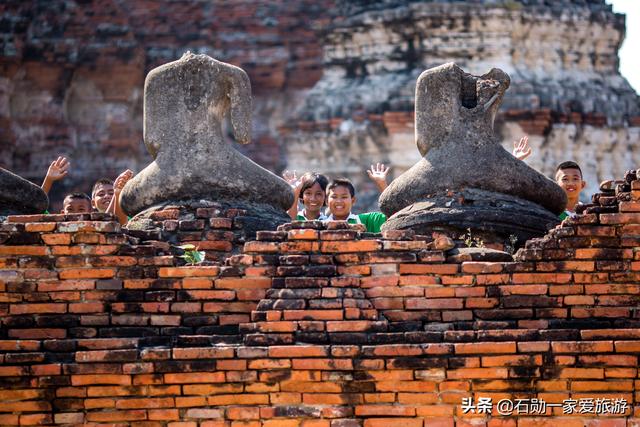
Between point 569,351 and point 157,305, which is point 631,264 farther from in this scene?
point 157,305

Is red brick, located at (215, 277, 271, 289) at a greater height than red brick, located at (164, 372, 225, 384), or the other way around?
red brick, located at (215, 277, 271, 289)

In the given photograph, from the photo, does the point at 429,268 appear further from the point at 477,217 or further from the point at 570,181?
the point at 570,181

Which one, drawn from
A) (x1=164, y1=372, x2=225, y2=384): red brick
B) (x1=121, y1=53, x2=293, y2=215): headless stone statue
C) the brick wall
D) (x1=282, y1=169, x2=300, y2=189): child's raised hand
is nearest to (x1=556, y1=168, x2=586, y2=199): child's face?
(x1=282, y1=169, x2=300, y2=189): child's raised hand

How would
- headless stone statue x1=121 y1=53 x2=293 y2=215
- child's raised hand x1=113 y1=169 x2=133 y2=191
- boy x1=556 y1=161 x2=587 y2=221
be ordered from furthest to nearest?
child's raised hand x1=113 y1=169 x2=133 y2=191 → boy x1=556 y1=161 x2=587 y2=221 → headless stone statue x1=121 y1=53 x2=293 y2=215

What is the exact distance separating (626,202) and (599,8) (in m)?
11.4

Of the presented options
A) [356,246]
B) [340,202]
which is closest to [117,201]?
[340,202]

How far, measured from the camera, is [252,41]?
868 inches

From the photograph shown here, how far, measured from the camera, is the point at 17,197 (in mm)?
11242

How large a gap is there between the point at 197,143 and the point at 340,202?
1.31 metres

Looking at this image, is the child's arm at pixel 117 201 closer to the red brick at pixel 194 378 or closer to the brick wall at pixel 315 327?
the brick wall at pixel 315 327

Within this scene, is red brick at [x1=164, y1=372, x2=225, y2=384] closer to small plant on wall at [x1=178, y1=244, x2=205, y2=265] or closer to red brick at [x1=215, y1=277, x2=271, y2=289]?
red brick at [x1=215, y1=277, x2=271, y2=289]

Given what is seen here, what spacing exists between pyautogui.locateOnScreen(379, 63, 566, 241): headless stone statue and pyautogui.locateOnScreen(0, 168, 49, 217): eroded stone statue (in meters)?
2.58

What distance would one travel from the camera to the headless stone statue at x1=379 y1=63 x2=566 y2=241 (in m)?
10.3

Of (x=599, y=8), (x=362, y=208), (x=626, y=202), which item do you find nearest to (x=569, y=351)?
(x=626, y=202)
